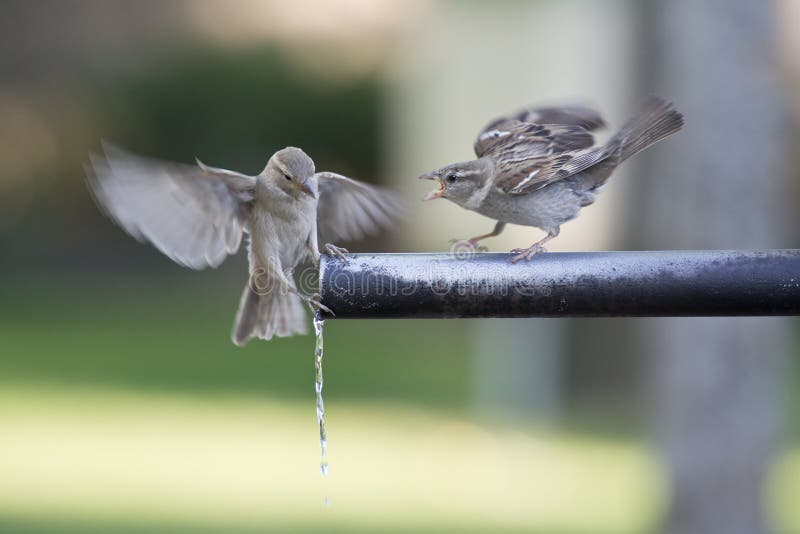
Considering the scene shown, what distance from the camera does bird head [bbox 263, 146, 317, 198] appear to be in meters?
4.09

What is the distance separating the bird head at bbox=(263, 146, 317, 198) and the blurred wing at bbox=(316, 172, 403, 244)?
1.40ft

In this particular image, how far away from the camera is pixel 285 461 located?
9.88 metres

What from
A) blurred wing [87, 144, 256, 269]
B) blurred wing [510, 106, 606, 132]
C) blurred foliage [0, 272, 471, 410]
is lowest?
blurred foliage [0, 272, 471, 410]

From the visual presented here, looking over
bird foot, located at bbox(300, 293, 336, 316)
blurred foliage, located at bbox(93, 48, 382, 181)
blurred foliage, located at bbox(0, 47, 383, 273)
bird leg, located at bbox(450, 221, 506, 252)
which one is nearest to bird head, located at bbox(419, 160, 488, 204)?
bird leg, located at bbox(450, 221, 506, 252)

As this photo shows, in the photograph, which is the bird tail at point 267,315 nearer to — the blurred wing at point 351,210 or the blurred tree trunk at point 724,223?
the blurred wing at point 351,210

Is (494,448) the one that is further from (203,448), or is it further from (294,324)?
(294,324)

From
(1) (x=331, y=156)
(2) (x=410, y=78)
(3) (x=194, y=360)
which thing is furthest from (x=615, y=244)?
(1) (x=331, y=156)

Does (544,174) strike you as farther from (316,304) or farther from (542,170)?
(316,304)

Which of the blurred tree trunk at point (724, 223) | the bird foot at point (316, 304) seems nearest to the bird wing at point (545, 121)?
the bird foot at point (316, 304)

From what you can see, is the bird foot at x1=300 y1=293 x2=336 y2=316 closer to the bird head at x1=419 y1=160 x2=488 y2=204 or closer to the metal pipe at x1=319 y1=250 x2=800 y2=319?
the metal pipe at x1=319 y1=250 x2=800 y2=319

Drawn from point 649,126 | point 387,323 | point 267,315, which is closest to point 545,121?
point 649,126

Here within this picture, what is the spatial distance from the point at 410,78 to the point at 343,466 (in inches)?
372

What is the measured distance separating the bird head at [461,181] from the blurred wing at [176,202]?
29.8 inches

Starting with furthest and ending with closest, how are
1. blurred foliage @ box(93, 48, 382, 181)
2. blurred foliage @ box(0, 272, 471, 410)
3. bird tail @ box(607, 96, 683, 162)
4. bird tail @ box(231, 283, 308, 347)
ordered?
blurred foliage @ box(93, 48, 382, 181) < blurred foliage @ box(0, 272, 471, 410) < bird tail @ box(231, 283, 308, 347) < bird tail @ box(607, 96, 683, 162)
